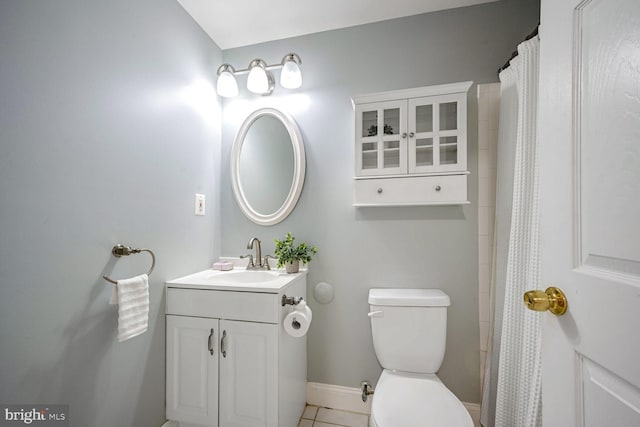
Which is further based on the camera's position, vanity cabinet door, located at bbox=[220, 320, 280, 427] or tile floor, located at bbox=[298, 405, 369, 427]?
tile floor, located at bbox=[298, 405, 369, 427]

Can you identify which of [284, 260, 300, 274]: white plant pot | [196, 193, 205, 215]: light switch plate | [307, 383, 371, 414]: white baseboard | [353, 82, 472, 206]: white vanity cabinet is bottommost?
[307, 383, 371, 414]: white baseboard

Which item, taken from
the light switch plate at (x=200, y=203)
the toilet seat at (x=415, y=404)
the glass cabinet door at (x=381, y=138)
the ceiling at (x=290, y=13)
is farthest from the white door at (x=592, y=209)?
the light switch plate at (x=200, y=203)

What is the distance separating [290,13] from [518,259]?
5.86 ft

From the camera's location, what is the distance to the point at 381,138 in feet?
4.85

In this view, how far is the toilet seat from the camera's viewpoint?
988 millimetres

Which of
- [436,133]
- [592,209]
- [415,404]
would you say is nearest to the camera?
[592,209]

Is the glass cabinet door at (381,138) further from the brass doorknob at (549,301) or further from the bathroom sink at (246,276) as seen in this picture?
the brass doorknob at (549,301)

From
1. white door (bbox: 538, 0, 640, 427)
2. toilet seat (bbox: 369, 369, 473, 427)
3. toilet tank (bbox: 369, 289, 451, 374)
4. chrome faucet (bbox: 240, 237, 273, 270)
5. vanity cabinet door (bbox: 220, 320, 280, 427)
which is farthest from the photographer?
chrome faucet (bbox: 240, 237, 273, 270)

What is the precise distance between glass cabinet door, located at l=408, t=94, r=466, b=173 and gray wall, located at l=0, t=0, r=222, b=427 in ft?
4.25

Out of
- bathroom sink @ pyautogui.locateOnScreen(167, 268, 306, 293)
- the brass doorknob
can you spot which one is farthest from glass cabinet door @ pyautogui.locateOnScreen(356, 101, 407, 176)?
the brass doorknob

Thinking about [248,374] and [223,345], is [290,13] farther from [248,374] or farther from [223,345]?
[248,374]

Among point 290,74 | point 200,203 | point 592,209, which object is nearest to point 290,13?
point 290,74

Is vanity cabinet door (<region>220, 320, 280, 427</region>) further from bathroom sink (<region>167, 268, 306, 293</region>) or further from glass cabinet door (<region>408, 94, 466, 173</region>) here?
glass cabinet door (<region>408, 94, 466, 173</region>)

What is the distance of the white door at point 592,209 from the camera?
47 cm
